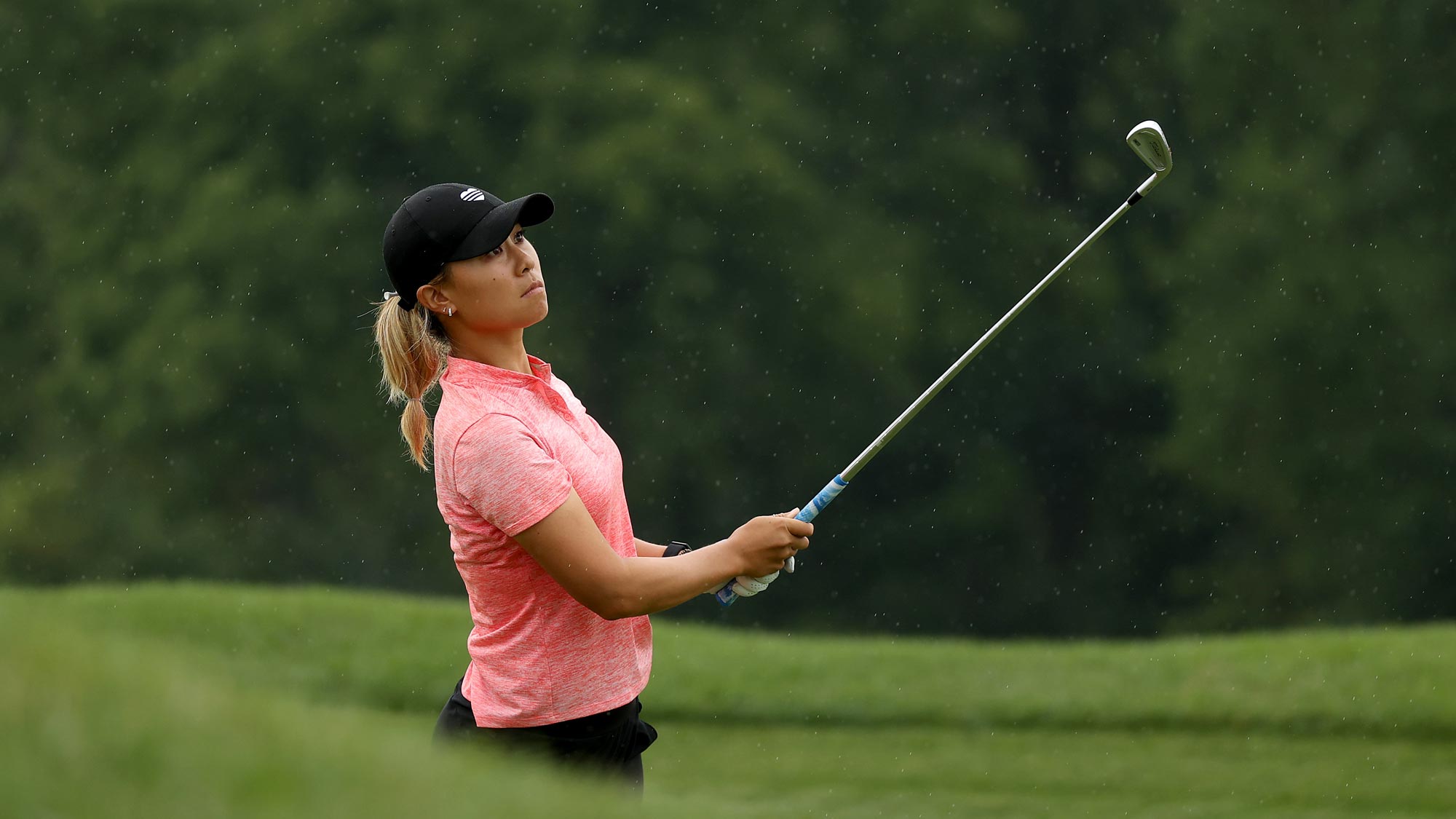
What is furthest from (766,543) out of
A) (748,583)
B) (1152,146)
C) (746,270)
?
(746,270)

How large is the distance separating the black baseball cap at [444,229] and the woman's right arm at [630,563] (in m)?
0.44

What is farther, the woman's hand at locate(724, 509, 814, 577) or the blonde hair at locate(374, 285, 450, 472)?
the blonde hair at locate(374, 285, 450, 472)

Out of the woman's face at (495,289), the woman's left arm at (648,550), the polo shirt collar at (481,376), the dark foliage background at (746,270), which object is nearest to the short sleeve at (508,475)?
the polo shirt collar at (481,376)

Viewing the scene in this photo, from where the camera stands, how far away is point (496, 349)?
2566 mm

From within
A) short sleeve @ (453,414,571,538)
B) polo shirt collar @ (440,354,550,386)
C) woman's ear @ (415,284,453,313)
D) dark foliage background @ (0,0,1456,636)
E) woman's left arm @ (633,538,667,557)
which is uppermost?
woman's ear @ (415,284,453,313)

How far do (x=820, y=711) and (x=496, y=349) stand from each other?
12.6 feet

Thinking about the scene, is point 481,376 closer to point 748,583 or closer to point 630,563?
point 630,563

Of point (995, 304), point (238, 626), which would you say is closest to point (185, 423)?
point (995, 304)

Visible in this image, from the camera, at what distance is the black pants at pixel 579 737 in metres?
2.55

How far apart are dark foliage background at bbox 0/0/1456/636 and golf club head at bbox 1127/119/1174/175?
11100 mm

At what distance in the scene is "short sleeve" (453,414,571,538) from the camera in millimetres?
2340

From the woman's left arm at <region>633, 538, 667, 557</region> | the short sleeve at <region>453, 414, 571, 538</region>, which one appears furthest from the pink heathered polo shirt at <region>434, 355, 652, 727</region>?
the woman's left arm at <region>633, 538, 667, 557</region>

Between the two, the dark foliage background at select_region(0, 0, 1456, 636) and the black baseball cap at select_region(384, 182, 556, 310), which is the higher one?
the black baseball cap at select_region(384, 182, 556, 310)

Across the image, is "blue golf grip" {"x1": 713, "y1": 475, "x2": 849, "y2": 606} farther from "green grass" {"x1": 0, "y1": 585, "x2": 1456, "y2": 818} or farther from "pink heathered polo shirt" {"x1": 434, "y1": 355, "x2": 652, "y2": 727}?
"green grass" {"x1": 0, "y1": 585, "x2": 1456, "y2": 818}
